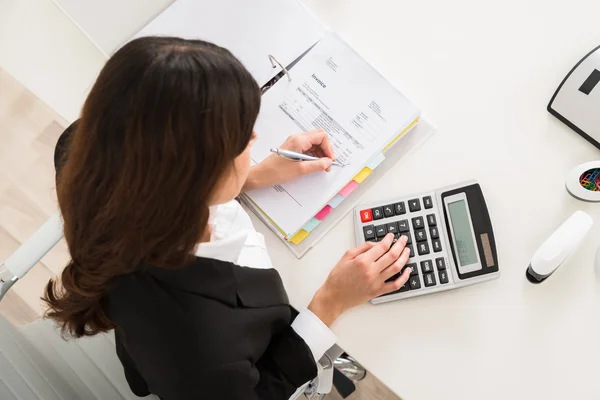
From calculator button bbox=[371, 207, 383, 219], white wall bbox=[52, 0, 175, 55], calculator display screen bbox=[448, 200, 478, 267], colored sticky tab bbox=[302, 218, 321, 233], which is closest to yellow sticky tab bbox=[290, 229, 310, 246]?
colored sticky tab bbox=[302, 218, 321, 233]

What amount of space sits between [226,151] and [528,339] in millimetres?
499

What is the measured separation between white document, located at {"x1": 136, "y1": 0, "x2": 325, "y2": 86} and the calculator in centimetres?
31

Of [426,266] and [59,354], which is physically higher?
[59,354]

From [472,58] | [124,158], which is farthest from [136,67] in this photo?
[472,58]

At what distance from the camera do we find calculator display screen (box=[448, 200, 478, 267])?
2.66ft

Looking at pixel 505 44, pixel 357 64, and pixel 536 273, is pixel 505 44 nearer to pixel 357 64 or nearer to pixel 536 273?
pixel 357 64

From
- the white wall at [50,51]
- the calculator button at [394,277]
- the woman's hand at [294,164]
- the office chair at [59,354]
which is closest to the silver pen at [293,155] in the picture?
the woman's hand at [294,164]

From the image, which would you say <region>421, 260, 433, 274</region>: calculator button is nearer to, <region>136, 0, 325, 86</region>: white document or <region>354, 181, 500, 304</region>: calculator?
<region>354, 181, 500, 304</region>: calculator

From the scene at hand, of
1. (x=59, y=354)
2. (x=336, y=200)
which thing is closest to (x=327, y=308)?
(x=336, y=200)

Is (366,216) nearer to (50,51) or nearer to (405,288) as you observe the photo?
(405,288)

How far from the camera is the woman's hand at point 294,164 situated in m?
0.86

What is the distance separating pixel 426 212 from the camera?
2.75ft

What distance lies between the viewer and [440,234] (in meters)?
0.83

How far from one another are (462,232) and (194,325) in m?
0.40
